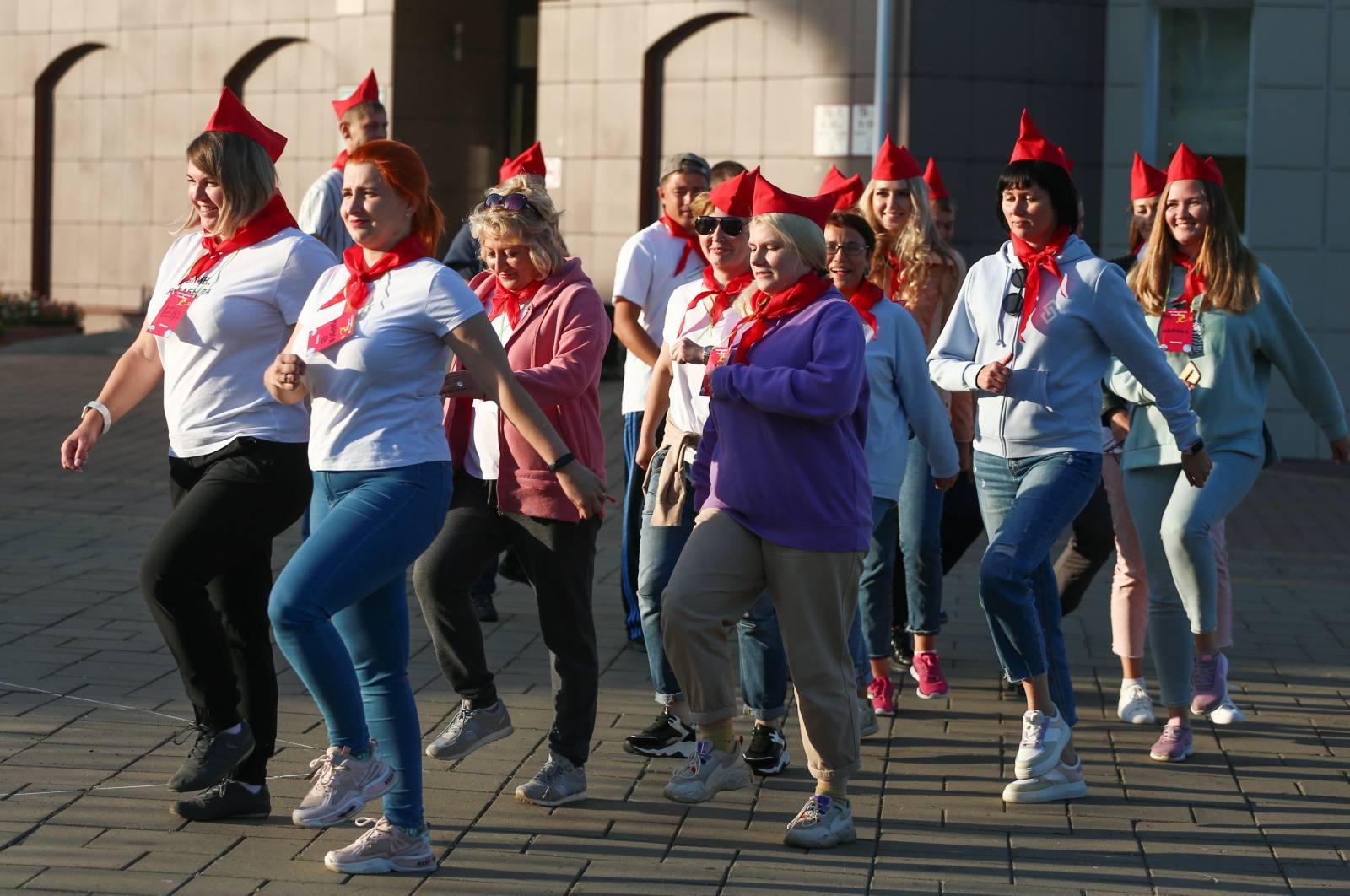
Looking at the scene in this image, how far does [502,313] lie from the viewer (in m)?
5.55

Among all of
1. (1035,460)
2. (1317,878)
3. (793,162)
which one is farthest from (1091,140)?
(1317,878)

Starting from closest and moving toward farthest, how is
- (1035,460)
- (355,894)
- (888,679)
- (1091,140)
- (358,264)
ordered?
(355,894) → (358,264) → (1035,460) → (888,679) → (1091,140)

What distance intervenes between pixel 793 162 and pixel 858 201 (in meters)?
9.33

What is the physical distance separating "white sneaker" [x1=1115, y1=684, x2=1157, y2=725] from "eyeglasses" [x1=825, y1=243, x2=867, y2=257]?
1.88m

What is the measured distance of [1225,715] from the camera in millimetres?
6531

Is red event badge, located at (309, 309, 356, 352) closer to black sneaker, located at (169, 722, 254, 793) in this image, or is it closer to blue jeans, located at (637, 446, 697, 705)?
black sneaker, located at (169, 722, 254, 793)

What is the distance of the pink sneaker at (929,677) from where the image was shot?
686 cm

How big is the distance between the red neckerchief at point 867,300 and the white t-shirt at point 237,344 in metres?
1.89

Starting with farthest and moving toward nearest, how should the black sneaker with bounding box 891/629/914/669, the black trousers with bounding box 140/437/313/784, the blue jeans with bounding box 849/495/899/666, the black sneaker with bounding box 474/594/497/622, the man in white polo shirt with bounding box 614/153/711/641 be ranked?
the black sneaker with bounding box 474/594/497/622, the black sneaker with bounding box 891/629/914/669, the man in white polo shirt with bounding box 614/153/711/641, the blue jeans with bounding box 849/495/899/666, the black trousers with bounding box 140/437/313/784

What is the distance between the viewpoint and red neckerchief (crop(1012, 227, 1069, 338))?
567 centimetres

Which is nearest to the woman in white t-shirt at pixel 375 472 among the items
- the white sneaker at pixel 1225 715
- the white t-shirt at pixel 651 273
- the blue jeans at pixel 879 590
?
the blue jeans at pixel 879 590

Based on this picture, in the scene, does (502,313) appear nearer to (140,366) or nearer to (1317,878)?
(140,366)

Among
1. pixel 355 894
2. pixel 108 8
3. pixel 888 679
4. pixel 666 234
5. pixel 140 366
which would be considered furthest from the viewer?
pixel 108 8

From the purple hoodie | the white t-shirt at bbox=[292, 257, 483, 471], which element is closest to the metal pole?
the purple hoodie
